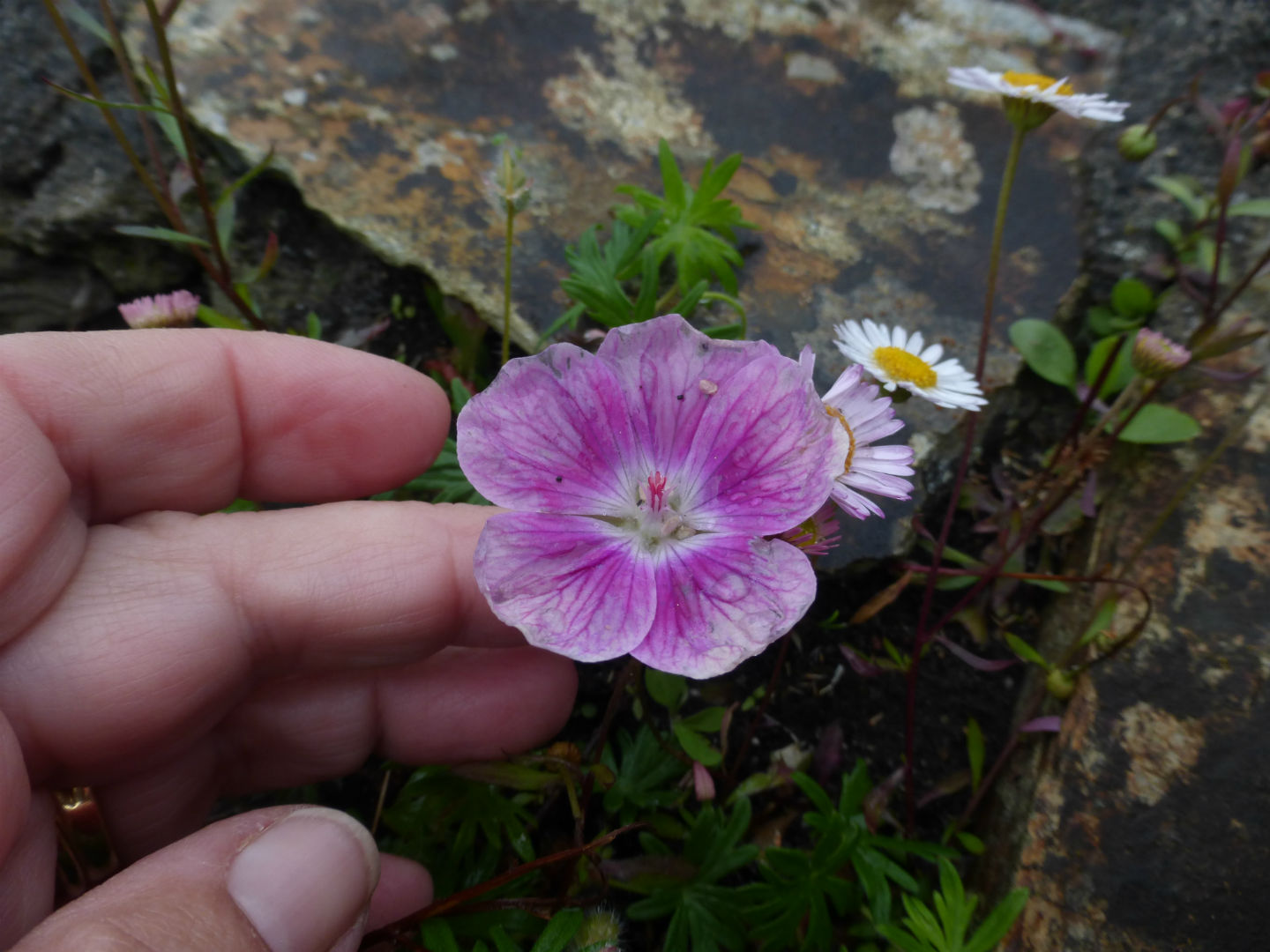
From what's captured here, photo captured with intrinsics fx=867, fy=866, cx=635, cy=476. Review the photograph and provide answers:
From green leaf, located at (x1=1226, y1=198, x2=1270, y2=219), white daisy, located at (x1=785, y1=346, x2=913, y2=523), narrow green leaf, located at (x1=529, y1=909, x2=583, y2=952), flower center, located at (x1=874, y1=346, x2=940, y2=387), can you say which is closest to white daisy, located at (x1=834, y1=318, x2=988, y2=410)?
flower center, located at (x1=874, y1=346, x2=940, y2=387)

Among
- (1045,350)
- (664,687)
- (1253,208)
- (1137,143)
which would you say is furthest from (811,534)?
(1253,208)

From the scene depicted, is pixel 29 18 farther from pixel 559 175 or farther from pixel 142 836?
pixel 142 836

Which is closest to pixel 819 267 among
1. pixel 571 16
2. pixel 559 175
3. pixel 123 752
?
pixel 559 175

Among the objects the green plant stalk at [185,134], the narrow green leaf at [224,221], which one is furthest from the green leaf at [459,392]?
the narrow green leaf at [224,221]

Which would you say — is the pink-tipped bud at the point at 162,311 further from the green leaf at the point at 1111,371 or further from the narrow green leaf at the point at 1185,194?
the narrow green leaf at the point at 1185,194

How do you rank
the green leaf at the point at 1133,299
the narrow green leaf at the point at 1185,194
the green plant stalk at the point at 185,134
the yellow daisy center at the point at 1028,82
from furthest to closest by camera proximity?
the narrow green leaf at the point at 1185,194 → the green leaf at the point at 1133,299 → the yellow daisy center at the point at 1028,82 → the green plant stalk at the point at 185,134

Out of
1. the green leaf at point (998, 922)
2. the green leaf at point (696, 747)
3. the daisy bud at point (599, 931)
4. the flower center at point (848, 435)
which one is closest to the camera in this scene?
the flower center at point (848, 435)

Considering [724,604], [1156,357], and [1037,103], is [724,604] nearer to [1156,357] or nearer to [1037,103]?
[1156,357]
